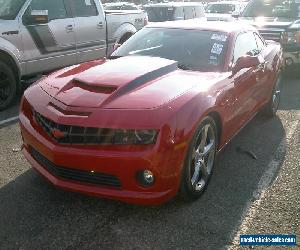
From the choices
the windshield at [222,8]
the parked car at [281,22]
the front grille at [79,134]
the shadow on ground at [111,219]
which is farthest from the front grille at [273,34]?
the windshield at [222,8]

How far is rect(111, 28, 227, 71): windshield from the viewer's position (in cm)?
424

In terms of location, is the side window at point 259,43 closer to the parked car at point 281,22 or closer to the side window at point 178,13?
the parked car at point 281,22

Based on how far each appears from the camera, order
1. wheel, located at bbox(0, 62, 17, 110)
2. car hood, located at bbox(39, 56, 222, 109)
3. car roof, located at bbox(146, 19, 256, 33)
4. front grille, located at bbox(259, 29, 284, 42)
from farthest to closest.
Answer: front grille, located at bbox(259, 29, 284, 42), wheel, located at bbox(0, 62, 17, 110), car roof, located at bbox(146, 19, 256, 33), car hood, located at bbox(39, 56, 222, 109)

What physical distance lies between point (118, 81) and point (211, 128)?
3.20ft

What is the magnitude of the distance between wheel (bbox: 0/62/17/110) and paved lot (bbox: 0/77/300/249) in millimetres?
2030

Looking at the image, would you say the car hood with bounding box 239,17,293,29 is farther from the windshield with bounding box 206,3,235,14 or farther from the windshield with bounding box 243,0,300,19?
the windshield with bounding box 206,3,235,14

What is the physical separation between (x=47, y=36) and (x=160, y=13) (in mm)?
7378

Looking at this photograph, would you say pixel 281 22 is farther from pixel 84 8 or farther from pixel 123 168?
pixel 123 168

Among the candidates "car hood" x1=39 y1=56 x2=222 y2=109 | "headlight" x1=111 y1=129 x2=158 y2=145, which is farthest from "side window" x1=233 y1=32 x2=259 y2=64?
"headlight" x1=111 y1=129 x2=158 y2=145

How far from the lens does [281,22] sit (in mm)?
9031

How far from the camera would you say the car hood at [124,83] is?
3211 mm

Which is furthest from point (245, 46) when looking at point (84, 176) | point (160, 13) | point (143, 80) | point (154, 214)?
point (160, 13)

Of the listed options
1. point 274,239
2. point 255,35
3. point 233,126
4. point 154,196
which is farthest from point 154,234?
point 255,35

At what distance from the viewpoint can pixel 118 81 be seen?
3.53m
